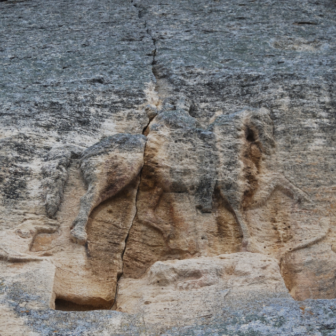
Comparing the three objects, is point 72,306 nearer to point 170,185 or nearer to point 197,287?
point 197,287

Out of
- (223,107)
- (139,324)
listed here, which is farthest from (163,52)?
(139,324)

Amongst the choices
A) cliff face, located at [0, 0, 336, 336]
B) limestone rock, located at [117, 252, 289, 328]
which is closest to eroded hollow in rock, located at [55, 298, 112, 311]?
cliff face, located at [0, 0, 336, 336]

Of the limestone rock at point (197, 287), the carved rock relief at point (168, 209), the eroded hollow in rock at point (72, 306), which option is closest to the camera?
the limestone rock at point (197, 287)

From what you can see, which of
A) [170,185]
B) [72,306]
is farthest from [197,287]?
[170,185]

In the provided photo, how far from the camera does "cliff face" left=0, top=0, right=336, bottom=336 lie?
516 centimetres

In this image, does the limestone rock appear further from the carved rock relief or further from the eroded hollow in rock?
the carved rock relief

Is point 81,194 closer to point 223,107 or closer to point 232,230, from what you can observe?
point 232,230

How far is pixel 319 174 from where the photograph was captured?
263 inches

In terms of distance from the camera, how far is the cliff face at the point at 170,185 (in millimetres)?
5156

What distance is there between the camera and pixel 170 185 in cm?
648

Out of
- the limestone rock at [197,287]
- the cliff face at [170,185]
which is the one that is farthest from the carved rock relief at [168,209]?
the limestone rock at [197,287]

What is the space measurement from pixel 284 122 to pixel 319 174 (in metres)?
0.89

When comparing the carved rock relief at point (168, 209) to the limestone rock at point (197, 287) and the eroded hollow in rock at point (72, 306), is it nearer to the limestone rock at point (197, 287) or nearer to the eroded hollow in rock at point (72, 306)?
the eroded hollow in rock at point (72, 306)

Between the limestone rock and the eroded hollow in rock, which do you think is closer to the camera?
the limestone rock
